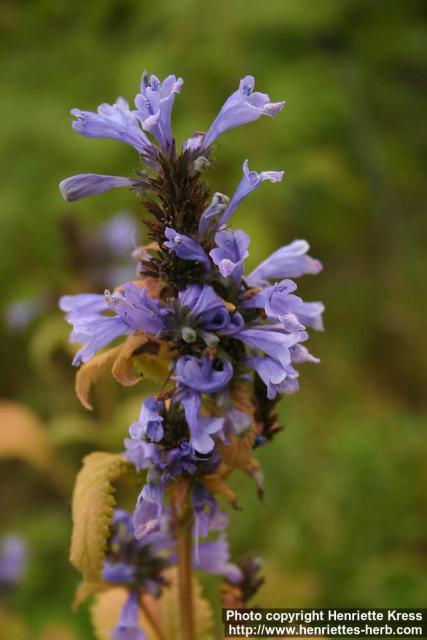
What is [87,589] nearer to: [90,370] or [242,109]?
[90,370]

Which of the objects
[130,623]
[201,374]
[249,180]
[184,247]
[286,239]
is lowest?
[130,623]

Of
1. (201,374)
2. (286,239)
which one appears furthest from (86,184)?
(286,239)

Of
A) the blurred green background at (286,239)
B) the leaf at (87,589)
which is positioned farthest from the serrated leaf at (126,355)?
the blurred green background at (286,239)

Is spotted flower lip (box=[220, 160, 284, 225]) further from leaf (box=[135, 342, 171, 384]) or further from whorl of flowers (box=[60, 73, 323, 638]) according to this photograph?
leaf (box=[135, 342, 171, 384])

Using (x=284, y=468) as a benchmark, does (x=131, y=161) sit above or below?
above

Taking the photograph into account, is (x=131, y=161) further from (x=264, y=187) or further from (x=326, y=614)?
(x=326, y=614)

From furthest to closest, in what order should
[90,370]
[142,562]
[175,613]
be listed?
[175,613]
[142,562]
[90,370]

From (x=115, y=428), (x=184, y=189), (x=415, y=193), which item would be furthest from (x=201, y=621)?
(x=415, y=193)

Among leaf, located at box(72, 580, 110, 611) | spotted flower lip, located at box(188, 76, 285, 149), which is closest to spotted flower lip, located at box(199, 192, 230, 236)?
spotted flower lip, located at box(188, 76, 285, 149)
